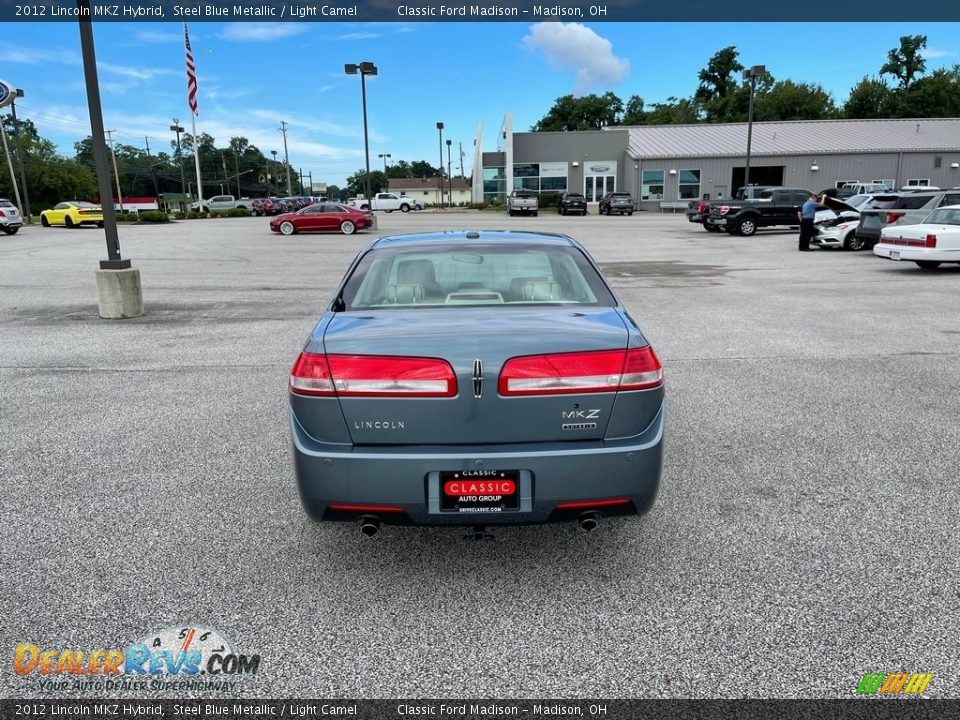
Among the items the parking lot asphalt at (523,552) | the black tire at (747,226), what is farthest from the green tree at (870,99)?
the parking lot asphalt at (523,552)

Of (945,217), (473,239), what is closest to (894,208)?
(945,217)

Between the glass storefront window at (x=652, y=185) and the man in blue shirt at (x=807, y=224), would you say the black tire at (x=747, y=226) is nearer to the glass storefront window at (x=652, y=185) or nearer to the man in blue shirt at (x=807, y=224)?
the man in blue shirt at (x=807, y=224)

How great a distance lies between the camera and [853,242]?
788 inches

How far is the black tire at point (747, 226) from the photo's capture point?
88.5 ft

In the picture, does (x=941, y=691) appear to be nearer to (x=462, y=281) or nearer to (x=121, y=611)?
(x=462, y=281)

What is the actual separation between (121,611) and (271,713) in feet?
3.24

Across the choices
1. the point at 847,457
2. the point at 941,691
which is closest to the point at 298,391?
the point at 941,691

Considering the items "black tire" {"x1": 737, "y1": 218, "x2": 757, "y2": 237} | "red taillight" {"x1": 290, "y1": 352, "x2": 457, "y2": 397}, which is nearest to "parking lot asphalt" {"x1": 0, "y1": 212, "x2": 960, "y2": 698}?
"red taillight" {"x1": 290, "y1": 352, "x2": 457, "y2": 397}

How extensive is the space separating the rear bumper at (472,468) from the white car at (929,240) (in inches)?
532

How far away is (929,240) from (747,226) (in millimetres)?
13748

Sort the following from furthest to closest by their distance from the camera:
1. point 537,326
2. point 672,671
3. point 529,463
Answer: point 537,326 → point 529,463 → point 672,671

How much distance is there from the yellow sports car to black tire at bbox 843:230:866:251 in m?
36.3

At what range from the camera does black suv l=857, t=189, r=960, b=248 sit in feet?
58.7

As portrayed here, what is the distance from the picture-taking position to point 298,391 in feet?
10.1
